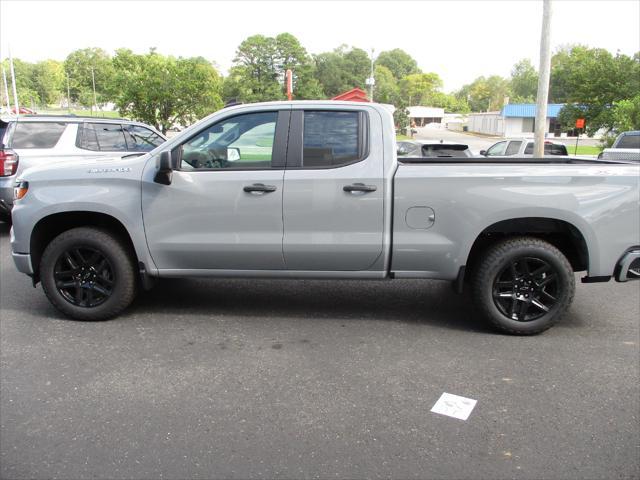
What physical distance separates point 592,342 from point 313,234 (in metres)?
2.43

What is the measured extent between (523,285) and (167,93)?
2014cm

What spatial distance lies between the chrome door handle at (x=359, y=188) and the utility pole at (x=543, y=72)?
9.60 m

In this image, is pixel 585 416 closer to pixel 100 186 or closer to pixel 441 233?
pixel 441 233

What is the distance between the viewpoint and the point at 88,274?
5.07 metres

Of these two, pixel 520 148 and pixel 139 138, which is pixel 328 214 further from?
pixel 520 148

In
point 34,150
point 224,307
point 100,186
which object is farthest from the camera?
point 34,150

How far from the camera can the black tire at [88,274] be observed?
16.2ft

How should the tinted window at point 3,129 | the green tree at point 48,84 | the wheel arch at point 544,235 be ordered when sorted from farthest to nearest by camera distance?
1. the green tree at point 48,84
2. the tinted window at point 3,129
3. the wheel arch at point 544,235

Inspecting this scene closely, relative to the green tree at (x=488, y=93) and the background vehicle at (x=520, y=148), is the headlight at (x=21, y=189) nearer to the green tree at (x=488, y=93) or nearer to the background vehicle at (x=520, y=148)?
the background vehicle at (x=520, y=148)

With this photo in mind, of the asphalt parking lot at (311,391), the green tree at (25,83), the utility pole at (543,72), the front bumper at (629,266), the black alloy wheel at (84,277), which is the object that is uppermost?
the green tree at (25,83)

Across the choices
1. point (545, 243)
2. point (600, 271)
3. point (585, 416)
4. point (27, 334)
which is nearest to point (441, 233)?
point (545, 243)

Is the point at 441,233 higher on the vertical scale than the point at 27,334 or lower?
higher

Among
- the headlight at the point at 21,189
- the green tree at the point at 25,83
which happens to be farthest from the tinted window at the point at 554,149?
the green tree at the point at 25,83

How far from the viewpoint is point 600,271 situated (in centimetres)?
462
